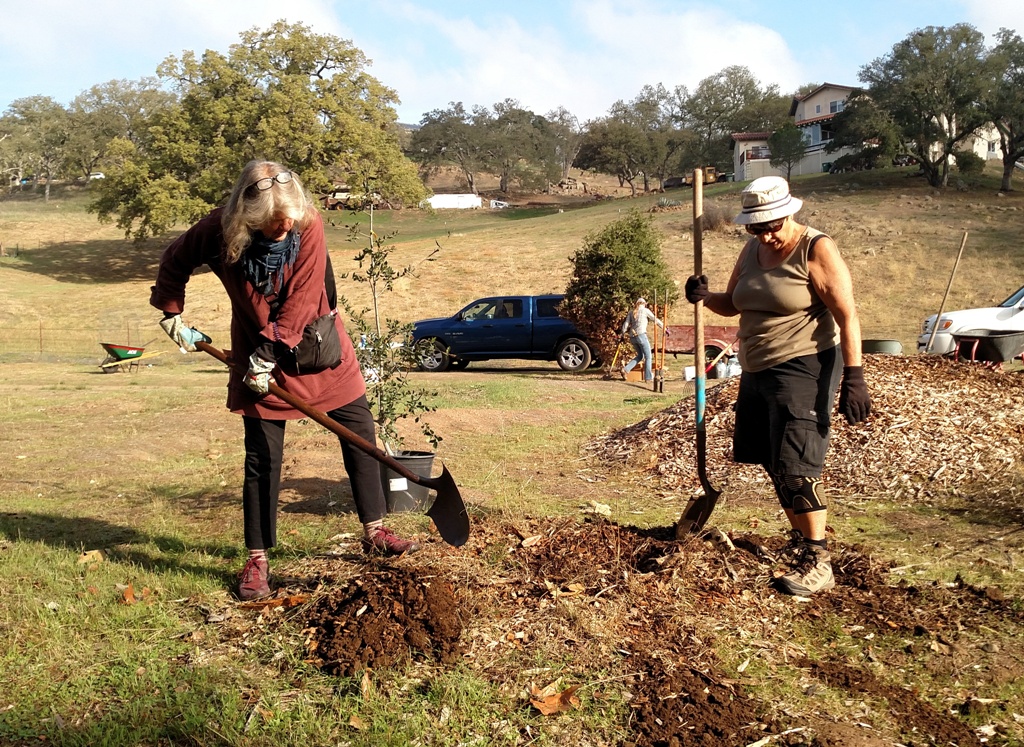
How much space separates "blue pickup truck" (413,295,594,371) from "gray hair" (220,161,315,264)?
48.3 ft

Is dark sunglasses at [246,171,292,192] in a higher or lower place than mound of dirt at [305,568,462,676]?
higher

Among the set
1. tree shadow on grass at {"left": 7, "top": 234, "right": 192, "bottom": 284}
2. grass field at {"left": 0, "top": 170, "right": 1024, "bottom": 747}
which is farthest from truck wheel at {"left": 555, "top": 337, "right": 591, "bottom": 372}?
tree shadow on grass at {"left": 7, "top": 234, "right": 192, "bottom": 284}

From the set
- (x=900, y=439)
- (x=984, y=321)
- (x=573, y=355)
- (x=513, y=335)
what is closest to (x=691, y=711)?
(x=900, y=439)

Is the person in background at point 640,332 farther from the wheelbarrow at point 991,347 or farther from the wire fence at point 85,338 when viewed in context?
the wire fence at point 85,338

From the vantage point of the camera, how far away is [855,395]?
3.99m

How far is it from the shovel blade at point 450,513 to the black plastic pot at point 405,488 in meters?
1.25

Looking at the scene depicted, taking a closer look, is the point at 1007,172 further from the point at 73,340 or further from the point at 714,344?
the point at 73,340

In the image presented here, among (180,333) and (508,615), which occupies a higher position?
(180,333)

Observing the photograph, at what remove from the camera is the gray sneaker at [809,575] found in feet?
13.1

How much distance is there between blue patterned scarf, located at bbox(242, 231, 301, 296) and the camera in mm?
3816

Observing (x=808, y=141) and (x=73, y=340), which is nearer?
(x=73, y=340)

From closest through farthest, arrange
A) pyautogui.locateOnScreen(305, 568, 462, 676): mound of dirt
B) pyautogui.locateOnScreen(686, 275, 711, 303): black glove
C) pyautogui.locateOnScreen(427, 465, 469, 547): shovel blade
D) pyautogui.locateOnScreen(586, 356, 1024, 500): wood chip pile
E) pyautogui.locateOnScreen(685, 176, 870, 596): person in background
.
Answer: pyautogui.locateOnScreen(305, 568, 462, 676): mound of dirt < pyautogui.locateOnScreen(685, 176, 870, 596): person in background < pyautogui.locateOnScreen(427, 465, 469, 547): shovel blade < pyautogui.locateOnScreen(686, 275, 711, 303): black glove < pyautogui.locateOnScreen(586, 356, 1024, 500): wood chip pile

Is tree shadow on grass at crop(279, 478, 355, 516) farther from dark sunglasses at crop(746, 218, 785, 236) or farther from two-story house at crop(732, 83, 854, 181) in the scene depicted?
two-story house at crop(732, 83, 854, 181)

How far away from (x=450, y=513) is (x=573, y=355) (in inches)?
572
